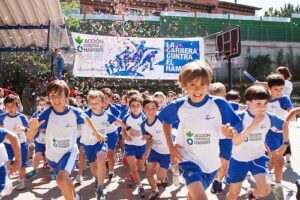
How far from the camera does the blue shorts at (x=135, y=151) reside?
7121mm

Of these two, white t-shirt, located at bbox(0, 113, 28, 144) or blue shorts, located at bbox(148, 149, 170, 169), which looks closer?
blue shorts, located at bbox(148, 149, 170, 169)

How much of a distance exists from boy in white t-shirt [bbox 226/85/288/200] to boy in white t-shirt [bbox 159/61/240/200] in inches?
24.2

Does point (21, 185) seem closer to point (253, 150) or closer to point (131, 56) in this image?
point (253, 150)

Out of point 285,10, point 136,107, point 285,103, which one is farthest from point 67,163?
point 285,10

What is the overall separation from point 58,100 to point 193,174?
204cm

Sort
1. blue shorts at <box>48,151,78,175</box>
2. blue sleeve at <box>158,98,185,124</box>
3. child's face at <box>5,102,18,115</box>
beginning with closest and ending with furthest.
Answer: blue sleeve at <box>158,98,185,124</box>, blue shorts at <box>48,151,78,175</box>, child's face at <box>5,102,18,115</box>

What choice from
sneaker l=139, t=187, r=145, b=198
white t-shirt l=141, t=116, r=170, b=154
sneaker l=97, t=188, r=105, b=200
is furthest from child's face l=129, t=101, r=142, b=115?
sneaker l=97, t=188, r=105, b=200

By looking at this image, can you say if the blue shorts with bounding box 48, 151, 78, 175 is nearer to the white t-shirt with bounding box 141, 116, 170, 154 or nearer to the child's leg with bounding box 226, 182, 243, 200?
the white t-shirt with bounding box 141, 116, 170, 154

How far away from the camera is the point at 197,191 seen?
3.87 m

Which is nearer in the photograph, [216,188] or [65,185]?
[65,185]

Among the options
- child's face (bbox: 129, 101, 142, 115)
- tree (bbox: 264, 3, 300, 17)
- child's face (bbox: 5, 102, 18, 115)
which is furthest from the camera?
tree (bbox: 264, 3, 300, 17)

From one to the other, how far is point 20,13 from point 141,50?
9881 mm

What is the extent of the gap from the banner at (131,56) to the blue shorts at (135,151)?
40.2 feet

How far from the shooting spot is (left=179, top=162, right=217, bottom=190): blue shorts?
400 centimetres
